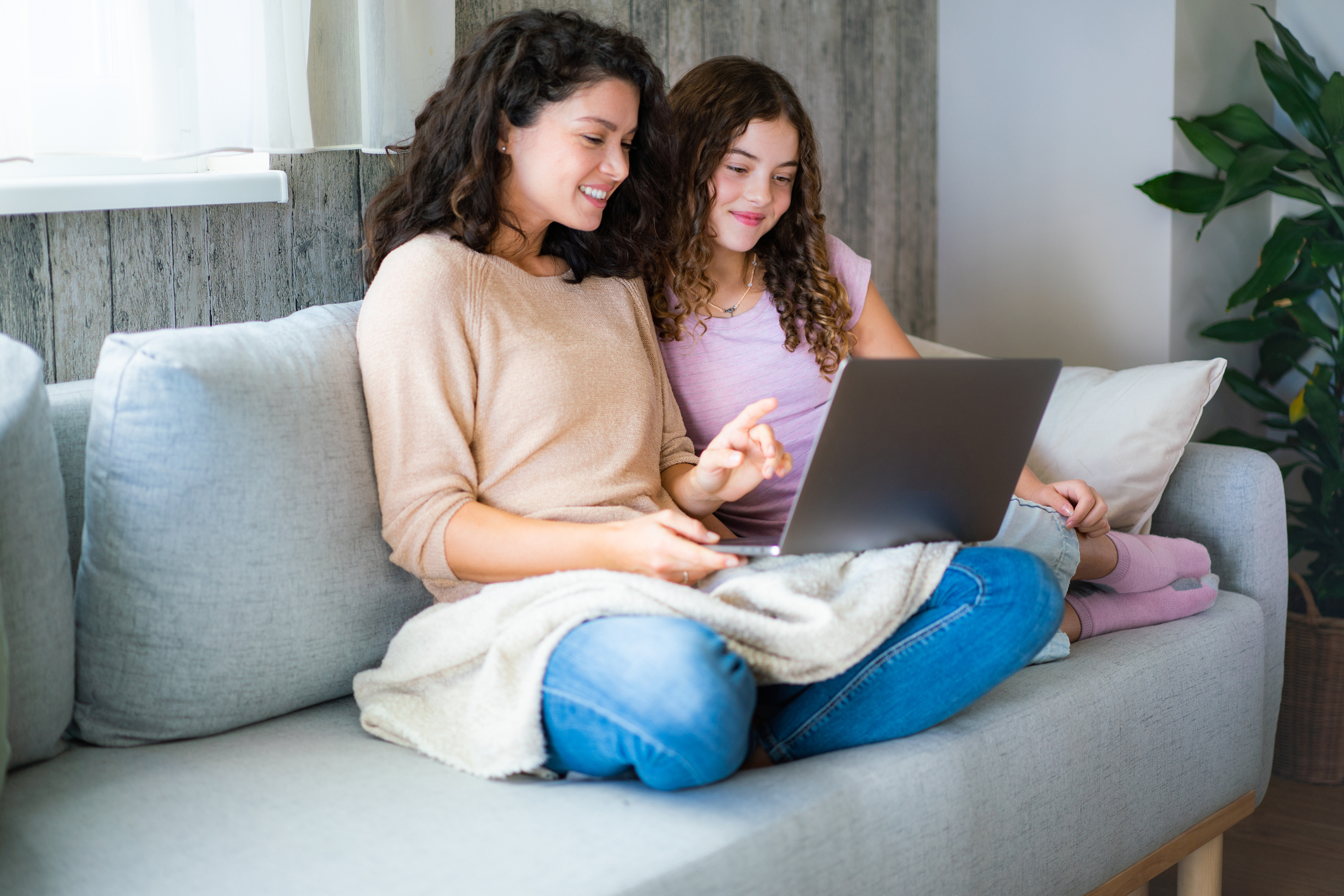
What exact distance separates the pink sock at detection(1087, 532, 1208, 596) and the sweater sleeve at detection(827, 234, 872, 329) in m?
0.50

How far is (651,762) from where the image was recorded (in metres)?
1.01

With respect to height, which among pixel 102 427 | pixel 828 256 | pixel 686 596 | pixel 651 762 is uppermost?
pixel 828 256

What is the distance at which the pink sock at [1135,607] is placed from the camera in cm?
156

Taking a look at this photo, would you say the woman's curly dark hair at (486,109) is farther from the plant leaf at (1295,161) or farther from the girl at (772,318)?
the plant leaf at (1295,161)

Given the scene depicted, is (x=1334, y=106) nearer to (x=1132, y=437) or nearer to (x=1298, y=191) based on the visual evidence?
(x=1298, y=191)

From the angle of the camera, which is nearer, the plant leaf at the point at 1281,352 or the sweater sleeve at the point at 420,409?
the sweater sleeve at the point at 420,409

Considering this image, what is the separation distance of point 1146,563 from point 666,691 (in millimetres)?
902

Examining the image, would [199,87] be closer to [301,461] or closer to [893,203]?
[301,461]

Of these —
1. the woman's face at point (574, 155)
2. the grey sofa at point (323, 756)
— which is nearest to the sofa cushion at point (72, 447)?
the grey sofa at point (323, 756)

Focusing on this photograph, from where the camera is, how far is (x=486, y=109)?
4.56ft

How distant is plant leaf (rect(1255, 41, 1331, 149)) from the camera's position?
90.7 inches

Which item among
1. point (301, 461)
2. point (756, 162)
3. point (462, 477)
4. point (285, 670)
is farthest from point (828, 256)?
point (285, 670)

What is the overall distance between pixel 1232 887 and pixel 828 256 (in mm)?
1157

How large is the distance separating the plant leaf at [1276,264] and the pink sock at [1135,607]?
951 millimetres
